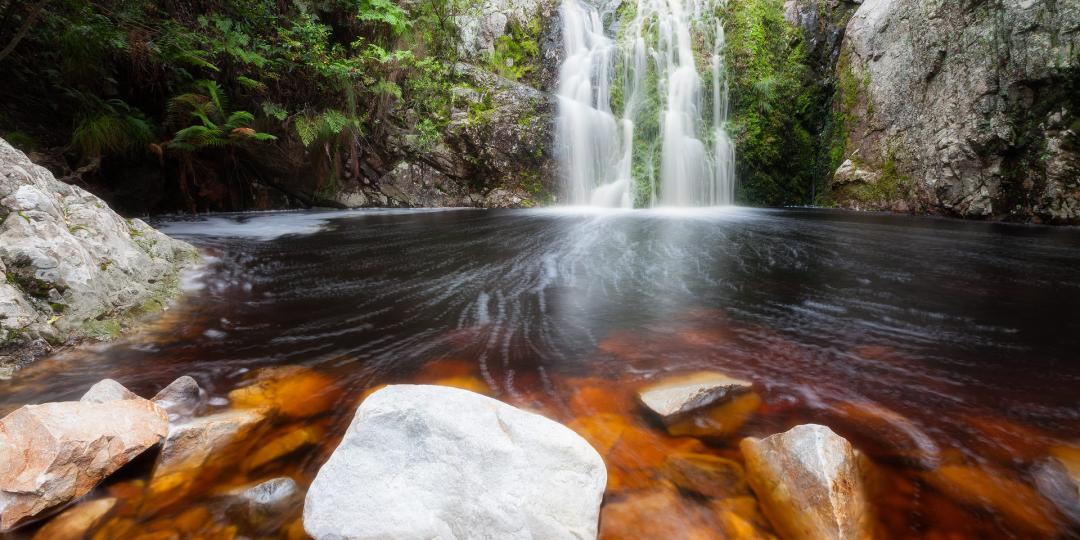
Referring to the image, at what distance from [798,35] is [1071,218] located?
835 cm

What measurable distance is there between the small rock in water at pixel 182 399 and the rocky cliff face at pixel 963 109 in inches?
517

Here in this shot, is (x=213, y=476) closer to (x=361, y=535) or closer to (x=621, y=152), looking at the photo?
(x=361, y=535)

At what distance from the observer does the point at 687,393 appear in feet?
6.88

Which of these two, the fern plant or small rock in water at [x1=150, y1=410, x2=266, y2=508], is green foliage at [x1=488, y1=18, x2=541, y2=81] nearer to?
→ the fern plant

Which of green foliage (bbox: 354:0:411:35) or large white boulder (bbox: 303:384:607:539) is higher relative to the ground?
green foliage (bbox: 354:0:411:35)

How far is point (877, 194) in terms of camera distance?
11.0 meters

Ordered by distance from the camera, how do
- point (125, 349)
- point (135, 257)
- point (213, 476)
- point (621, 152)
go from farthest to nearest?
point (621, 152), point (135, 257), point (125, 349), point (213, 476)

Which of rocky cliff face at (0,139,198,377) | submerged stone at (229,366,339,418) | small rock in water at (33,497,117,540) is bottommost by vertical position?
small rock in water at (33,497,117,540)

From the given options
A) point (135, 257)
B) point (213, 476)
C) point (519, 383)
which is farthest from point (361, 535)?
point (135, 257)

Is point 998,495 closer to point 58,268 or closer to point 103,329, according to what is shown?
point 103,329

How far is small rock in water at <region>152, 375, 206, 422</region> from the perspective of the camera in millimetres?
1970

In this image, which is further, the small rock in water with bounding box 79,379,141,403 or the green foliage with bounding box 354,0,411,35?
the green foliage with bounding box 354,0,411,35

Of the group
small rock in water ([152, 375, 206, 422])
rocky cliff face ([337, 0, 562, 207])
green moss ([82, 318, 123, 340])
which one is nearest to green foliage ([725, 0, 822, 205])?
rocky cliff face ([337, 0, 562, 207])

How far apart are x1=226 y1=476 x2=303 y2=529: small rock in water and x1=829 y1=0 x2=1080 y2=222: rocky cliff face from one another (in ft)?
41.7
